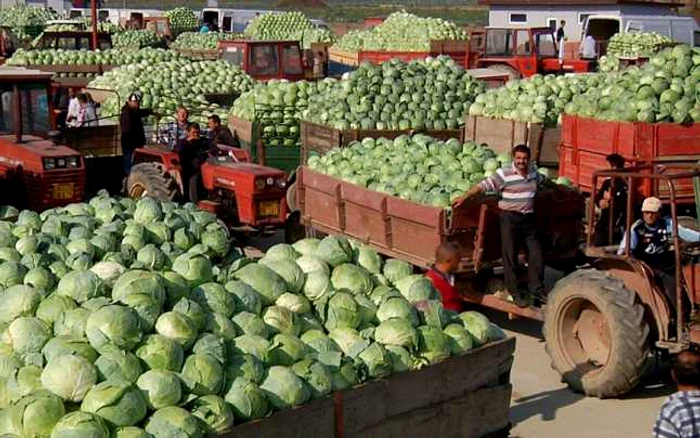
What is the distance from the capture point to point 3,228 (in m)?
7.34

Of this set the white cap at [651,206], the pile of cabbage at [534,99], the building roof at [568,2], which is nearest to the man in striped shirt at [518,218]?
the white cap at [651,206]

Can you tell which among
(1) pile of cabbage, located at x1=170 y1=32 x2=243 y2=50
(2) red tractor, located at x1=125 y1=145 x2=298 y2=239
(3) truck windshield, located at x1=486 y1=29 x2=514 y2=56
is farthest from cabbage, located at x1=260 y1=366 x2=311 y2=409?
(1) pile of cabbage, located at x1=170 y1=32 x2=243 y2=50

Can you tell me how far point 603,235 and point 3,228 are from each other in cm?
560

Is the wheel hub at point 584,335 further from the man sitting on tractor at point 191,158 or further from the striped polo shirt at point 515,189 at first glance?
the man sitting on tractor at point 191,158

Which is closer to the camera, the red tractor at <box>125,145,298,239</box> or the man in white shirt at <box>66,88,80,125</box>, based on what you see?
the red tractor at <box>125,145,298,239</box>

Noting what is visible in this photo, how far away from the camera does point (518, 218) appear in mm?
9156

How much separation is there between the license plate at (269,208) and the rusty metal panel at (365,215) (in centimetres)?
148

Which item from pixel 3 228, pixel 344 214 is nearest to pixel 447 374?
pixel 3 228

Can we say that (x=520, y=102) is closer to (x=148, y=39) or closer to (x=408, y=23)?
(x=408, y=23)

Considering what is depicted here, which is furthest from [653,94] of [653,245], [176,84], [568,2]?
[568,2]

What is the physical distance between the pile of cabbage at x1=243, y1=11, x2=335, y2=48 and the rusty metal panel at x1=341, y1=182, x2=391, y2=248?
28.3 metres

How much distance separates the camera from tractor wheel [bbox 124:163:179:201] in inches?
493

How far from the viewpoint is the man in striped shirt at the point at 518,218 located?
9141 mm

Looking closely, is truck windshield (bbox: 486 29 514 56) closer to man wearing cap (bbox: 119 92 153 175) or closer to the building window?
the building window
